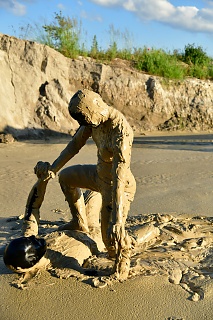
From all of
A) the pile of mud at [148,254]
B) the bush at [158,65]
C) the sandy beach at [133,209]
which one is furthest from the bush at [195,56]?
the pile of mud at [148,254]


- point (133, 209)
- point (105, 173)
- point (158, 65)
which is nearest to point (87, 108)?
point (105, 173)

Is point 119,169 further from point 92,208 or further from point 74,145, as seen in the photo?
point 92,208

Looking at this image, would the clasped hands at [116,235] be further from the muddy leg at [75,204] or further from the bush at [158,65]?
the bush at [158,65]

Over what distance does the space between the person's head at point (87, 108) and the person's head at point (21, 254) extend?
88cm

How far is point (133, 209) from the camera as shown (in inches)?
193

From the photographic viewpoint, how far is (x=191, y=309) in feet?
9.07

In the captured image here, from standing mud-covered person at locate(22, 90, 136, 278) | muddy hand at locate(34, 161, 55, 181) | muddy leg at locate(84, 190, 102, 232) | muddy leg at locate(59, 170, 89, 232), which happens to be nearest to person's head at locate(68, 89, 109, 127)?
standing mud-covered person at locate(22, 90, 136, 278)

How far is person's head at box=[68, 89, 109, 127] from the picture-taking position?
2.94 metres

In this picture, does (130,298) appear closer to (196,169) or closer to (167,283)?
(167,283)

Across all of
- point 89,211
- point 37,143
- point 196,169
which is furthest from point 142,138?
point 89,211

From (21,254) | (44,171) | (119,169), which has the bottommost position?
(21,254)

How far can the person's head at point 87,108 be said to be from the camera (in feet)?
9.65

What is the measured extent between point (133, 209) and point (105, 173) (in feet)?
5.49

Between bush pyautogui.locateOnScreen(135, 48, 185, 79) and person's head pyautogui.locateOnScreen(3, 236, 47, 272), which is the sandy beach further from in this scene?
bush pyautogui.locateOnScreen(135, 48, 185, 79)
